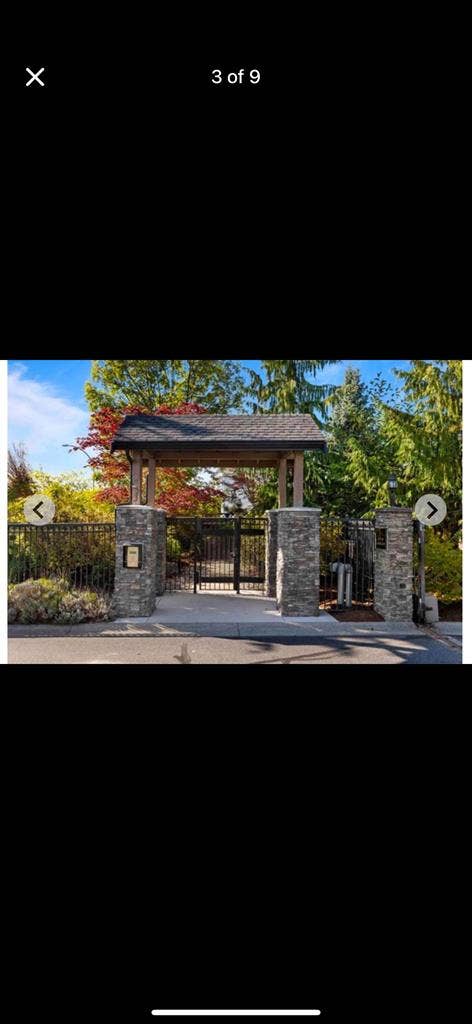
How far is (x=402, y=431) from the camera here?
1112cm

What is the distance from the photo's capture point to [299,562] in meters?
9.43

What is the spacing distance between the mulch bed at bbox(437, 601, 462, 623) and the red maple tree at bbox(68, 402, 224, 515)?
255 inches

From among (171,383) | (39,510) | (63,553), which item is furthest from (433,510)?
(171,383)

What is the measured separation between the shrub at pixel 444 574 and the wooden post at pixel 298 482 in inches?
99.9

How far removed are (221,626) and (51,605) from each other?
266cm

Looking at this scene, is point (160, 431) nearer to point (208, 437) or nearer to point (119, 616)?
point (208, 437)

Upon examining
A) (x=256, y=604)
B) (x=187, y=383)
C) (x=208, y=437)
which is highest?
(x=187, y=383)

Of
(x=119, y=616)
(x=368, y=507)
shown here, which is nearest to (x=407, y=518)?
(x=119, y=616)

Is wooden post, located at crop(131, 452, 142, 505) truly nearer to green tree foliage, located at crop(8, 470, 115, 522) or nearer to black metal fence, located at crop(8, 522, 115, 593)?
black metal fence, located at crop(8, 522, 115, 593)

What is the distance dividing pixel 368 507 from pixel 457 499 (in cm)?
448

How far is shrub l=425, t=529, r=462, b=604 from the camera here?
997 cm

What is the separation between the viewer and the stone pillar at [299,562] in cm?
931
